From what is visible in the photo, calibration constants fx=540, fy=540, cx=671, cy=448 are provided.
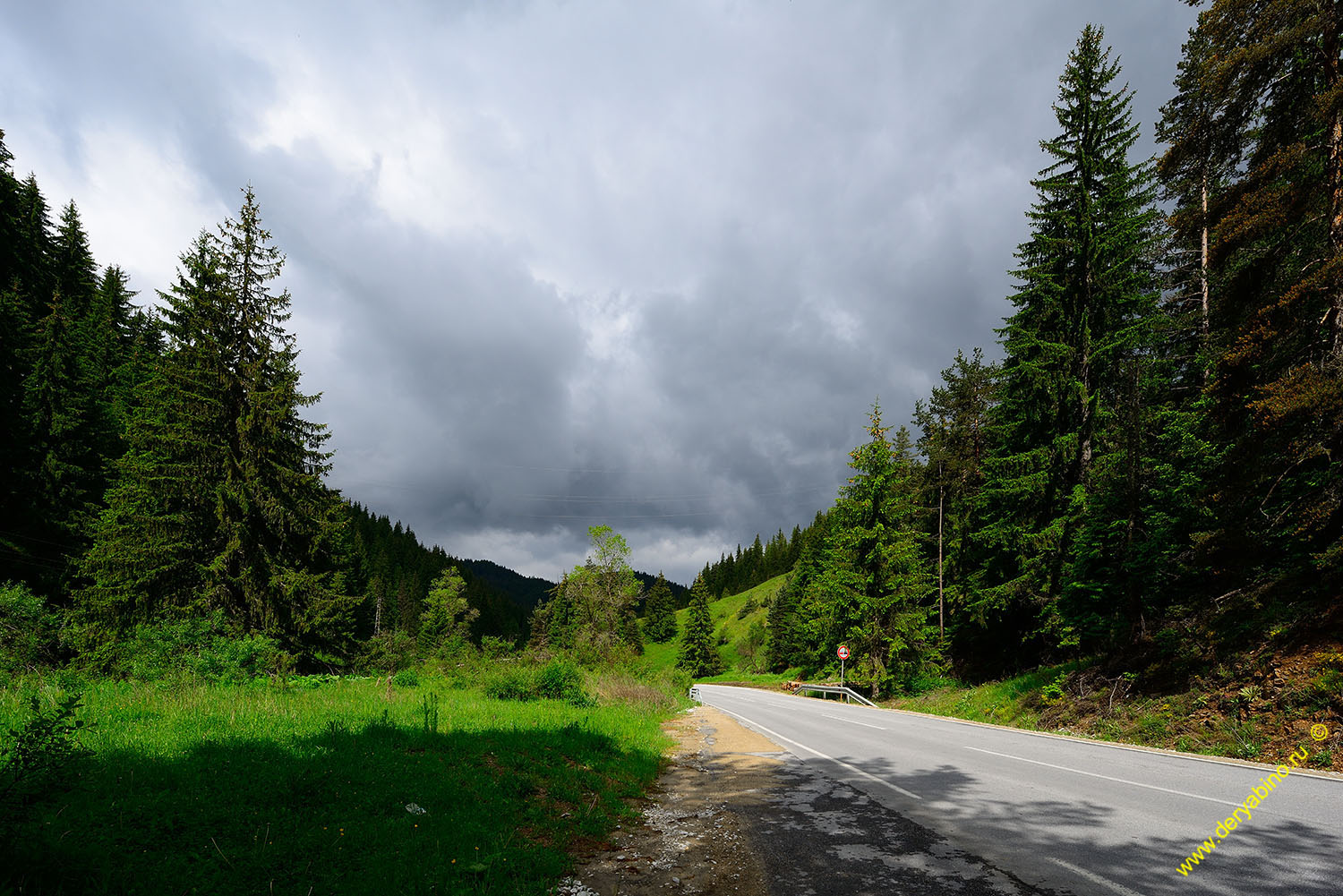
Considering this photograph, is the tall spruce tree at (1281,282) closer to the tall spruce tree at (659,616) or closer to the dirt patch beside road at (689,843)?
the dirt patch beside road at (689,843)

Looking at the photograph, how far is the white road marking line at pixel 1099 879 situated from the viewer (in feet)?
13.7

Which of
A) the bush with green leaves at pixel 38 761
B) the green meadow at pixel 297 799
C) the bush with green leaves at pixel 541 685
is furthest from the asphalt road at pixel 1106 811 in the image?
the bush with green leaves at pixel 38 761

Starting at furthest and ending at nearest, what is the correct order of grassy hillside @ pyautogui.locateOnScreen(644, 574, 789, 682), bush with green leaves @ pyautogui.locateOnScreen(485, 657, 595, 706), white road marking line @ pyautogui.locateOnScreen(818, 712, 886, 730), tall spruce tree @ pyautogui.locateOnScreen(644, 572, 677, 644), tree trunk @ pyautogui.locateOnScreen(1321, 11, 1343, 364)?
tall spruce tree @ pyautogui.locateOnScreen(644, 572, 677, 644) → grassy hillside @ pyautogui.locateOnScreen(644, 574, 789, 682) → white road marking line @ pyautogui.locateOnScreen(818, 712, 886, 730) → bush with green leaves @ pyautogui.locateOnScreen(485, 657, 595, 706) → tree trunk @ pyautogui.locateOnScreen(1321, 11, 1343, 364)

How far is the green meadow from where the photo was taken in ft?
12.9

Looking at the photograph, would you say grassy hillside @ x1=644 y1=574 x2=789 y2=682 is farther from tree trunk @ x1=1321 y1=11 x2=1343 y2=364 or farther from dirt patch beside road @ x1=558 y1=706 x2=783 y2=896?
tree trunk @ x1=1321 y1=11 x2=1343 y2=364

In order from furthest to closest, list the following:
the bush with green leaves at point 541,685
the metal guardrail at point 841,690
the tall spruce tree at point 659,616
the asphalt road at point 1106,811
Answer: the tall spruce tree at point 659,616, the metal guardrail at point 841,690, the bush with green leaves at point 541,685, the asphalt road at point 1106,811

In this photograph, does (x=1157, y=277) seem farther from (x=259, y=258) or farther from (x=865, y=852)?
(x=259, y=258)

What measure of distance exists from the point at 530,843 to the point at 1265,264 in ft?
60.0

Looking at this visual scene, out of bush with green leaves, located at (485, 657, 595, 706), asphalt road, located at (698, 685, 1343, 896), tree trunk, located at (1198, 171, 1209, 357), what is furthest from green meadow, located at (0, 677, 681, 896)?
tree trunk, located at (1198, 171, 1209, 357)

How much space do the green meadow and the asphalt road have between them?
4132 mm

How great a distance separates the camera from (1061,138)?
20250 millimetres

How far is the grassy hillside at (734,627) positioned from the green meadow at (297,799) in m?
59.2

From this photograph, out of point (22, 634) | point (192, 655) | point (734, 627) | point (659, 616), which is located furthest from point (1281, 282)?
point (659, 616)

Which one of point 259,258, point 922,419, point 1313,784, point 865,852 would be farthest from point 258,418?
point 922,419
